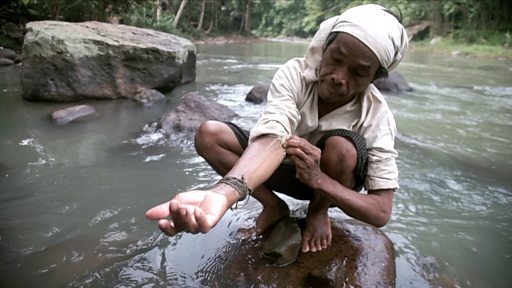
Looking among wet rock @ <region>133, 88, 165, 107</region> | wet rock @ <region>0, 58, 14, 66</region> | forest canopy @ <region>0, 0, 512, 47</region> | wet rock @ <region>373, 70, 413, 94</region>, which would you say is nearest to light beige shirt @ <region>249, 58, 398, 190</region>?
forest canopy @ <region>0, 0, 512, 47</region>

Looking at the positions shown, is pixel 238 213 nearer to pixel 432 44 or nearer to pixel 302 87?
pixel 302 87

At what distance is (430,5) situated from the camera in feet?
75.7

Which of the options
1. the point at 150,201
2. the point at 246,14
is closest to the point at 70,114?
the point at 150,201

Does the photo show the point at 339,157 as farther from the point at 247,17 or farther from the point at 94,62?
the point at 247,17

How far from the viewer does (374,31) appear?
1.72 metres

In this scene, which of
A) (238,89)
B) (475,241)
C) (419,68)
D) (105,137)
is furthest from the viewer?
(419,68)

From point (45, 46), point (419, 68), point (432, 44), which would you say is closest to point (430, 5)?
point (432, 44)

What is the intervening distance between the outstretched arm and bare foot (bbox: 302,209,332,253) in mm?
522

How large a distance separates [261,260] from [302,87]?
848 millimetres

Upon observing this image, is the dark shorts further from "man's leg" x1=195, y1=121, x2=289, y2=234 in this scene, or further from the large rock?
the large rock

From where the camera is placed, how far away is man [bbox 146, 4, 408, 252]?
1.74 m

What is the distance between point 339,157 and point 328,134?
149 mm

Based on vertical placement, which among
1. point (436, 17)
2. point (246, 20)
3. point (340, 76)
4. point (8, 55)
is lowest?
point (246, 20)

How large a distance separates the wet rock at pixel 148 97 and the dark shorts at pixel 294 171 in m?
4.12
